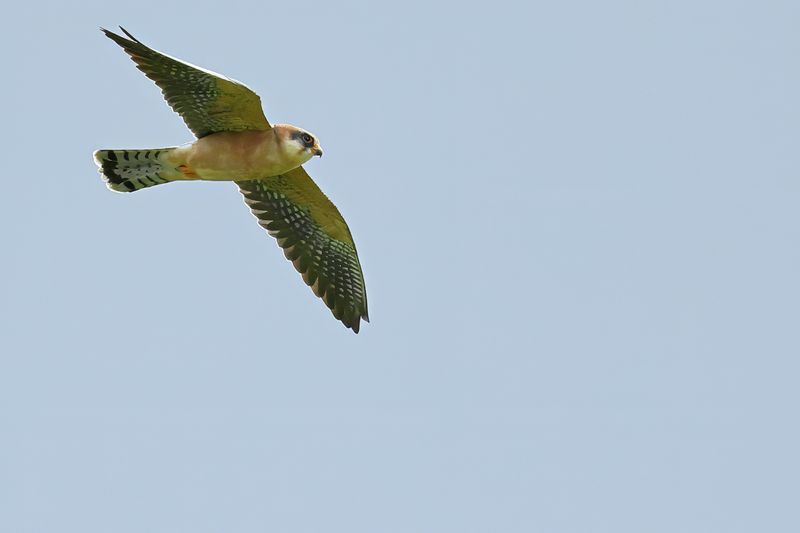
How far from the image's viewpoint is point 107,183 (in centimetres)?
1513

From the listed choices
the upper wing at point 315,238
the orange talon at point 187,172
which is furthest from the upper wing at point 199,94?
the upper wing at point 315,238

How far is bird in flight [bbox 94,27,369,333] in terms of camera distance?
46.8 ft

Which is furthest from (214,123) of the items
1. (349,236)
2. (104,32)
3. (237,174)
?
(349,236)

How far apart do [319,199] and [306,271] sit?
3.70 feet

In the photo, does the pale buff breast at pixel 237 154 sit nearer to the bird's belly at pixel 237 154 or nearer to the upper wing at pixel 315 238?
the bird's belly at pixel 237 154

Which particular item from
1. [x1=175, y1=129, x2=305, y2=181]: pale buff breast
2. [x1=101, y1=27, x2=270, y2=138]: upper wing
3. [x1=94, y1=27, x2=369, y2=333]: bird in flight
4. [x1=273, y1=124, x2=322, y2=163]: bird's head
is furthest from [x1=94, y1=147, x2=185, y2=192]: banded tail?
[x1=273, y1=124, x2=322, y2=163]: bird's head

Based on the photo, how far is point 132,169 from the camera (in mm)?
15078

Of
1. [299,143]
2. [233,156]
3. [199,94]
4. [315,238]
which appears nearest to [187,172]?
[233,156]

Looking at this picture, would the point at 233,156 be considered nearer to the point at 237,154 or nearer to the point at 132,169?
the point at 237,154

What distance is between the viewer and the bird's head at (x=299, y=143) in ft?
47.3

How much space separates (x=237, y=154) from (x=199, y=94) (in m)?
0.79

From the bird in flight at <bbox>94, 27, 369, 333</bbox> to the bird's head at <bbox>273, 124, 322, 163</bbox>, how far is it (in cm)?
1

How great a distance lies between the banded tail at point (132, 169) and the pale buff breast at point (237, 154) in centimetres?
33

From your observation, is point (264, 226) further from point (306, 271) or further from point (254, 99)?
point (254, 99)
